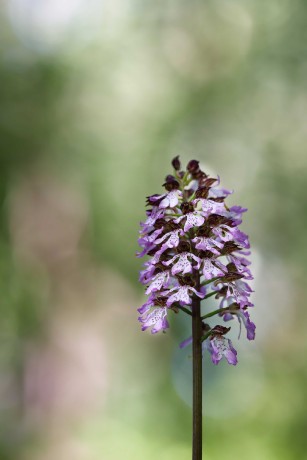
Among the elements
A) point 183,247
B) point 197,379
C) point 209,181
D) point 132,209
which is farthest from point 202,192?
point 132,209

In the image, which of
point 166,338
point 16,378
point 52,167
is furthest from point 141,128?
point 16,378

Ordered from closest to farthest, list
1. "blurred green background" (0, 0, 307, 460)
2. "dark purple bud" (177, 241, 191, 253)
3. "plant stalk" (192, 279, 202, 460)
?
"plant stalk" (192, 279, 202, 460) < "dark purple bud" (177, 241, 191, 253) < "blurred green background" (0, 0, 307, 460)

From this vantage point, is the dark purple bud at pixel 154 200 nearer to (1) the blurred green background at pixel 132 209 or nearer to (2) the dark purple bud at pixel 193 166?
(2) the dark purple bud at pixel 193 166

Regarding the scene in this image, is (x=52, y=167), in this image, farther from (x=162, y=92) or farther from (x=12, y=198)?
(x=162, y=92)

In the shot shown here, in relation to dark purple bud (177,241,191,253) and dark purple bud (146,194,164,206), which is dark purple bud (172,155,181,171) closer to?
dark purple bud (146,194,164,206)

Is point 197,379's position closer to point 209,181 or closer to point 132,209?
point 209,181

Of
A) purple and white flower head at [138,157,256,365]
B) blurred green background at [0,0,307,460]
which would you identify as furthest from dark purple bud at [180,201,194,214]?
blurred green background at [0,0,307,460]
